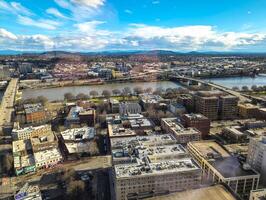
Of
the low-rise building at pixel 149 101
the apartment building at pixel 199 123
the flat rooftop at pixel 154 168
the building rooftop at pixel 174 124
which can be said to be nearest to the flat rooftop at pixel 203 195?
the flat rooftop at pixel 154 168

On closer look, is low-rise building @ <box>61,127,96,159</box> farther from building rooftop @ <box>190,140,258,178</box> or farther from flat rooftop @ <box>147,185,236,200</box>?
flat rooftop @ <box>147,185,236,200</box>

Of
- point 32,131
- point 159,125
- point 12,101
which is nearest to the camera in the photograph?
point 32,131

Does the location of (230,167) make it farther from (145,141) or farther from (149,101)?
(149,101)

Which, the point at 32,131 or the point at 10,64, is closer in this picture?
the point at 32,131

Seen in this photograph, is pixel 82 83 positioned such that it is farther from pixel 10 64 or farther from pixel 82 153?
pixel 82 153

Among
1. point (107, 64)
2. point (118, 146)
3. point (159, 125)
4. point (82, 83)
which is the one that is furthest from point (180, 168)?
point (107, 64)

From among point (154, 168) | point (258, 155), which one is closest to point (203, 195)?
point (154, 168)
